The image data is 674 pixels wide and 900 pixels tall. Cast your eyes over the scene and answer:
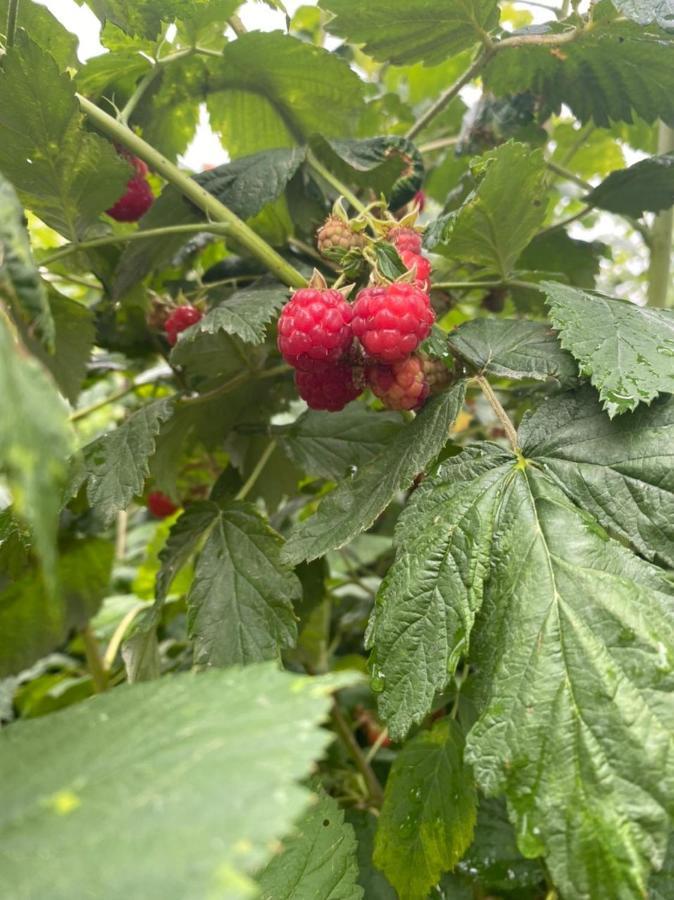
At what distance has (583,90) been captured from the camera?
91 cm

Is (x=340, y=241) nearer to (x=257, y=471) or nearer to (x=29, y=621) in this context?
(x=257, y=471)

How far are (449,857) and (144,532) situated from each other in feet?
3.84

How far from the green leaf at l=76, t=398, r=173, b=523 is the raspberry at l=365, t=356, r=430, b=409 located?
22 centimetres

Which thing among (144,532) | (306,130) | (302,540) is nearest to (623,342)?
(302,540)

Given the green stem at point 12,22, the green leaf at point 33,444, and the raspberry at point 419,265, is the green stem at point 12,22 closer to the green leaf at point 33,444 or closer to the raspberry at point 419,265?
the raspberry at point 419,265

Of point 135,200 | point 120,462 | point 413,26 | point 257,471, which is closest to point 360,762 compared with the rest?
point 257,471

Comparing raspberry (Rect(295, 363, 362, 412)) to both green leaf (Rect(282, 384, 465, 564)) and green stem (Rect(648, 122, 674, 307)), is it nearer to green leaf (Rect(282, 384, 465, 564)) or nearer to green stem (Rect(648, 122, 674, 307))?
green leaf (Rect(282, 384, 465, 564))

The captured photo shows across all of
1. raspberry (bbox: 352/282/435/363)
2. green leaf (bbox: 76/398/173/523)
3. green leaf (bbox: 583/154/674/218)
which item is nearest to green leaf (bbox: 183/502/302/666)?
green leaf (bbox: 76/398/173/523)

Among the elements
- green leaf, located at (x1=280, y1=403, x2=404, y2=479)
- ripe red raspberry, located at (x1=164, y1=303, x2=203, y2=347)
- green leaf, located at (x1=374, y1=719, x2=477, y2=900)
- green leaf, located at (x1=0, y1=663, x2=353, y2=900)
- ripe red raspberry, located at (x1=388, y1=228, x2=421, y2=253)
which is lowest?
green leaf, located at (x1=374, y1=719, x2=477, y2=900)

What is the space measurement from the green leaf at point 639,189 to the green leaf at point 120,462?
1.91 feet

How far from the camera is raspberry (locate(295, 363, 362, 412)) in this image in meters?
0.70

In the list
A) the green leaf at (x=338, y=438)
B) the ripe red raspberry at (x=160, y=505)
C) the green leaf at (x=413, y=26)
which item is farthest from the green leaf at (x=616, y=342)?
the ripe red raspberry at (x=160, y=505)

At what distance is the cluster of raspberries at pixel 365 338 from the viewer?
2.04 feet

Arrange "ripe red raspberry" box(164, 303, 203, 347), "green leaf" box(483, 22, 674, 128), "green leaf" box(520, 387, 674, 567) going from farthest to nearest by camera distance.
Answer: "ripe red raspberry" box(164, 303, 203, 347)
"green leaf" box(483, 22, 674, 128)
"green leaf" box(520, 387, 674, 567)
